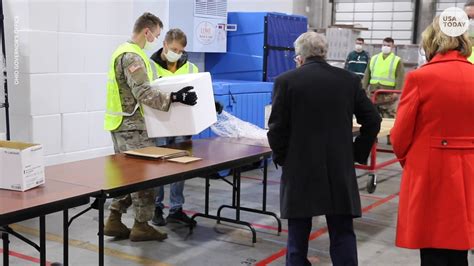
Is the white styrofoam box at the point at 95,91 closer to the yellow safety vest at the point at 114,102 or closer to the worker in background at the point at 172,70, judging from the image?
the worker in background at the point at 172,70

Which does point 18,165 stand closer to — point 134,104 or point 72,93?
point 134,104

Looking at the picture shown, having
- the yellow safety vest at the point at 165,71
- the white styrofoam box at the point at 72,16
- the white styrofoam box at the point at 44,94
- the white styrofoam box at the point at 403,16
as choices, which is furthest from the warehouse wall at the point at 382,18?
the white styrofoam box at the point at 44,94

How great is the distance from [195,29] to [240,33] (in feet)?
2.56

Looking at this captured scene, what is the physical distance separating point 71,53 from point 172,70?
1267 millimetres

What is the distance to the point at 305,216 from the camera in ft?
9.02

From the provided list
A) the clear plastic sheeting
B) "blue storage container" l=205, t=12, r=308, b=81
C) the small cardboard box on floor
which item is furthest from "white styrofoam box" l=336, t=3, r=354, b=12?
the small cardboard box on floor

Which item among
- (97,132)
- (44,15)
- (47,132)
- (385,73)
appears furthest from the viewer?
(385,73)

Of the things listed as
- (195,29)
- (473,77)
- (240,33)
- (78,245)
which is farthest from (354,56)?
(473,77)

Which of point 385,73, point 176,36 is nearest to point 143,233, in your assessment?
point 176,36

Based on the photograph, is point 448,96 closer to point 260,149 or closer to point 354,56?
point 260,149

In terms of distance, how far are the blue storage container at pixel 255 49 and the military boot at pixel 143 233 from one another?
3.31 meters

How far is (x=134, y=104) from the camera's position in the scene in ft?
12.7

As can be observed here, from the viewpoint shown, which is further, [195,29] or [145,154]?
[195,29]

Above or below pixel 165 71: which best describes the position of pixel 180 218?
below
